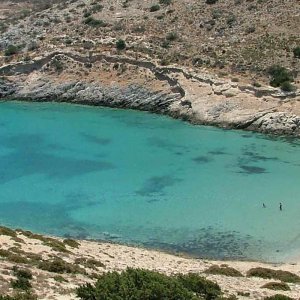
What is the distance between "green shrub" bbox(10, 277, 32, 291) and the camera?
2131cm

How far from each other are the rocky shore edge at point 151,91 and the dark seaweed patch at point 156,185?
61.1 feet

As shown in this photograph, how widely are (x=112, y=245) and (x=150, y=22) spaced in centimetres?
5930

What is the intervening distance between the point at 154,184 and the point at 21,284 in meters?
28.3

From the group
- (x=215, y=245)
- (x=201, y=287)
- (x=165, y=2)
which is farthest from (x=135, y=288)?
(x=165, y=2)

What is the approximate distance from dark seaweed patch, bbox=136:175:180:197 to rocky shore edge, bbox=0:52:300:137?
733 inches

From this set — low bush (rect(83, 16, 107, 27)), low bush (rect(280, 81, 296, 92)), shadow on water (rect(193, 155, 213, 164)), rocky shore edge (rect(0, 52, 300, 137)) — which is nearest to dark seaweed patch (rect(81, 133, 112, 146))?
rocky shore edge (rect(0, 52, 300, 137))

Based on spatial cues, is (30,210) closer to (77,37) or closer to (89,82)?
(89,82)

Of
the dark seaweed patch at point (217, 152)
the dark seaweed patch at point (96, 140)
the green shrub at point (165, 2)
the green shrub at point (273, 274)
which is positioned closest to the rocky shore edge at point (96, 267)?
the green shrub at point (273, 274)

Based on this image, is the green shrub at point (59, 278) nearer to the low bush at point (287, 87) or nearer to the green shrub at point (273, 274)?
the green shrub at point (273, 274)

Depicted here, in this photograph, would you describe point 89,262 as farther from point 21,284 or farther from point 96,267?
point 21,284

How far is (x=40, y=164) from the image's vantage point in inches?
2237

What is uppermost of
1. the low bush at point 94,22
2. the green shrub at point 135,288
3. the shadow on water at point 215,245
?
the low bush at point 94,22

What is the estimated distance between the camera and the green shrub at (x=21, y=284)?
69.9 feet

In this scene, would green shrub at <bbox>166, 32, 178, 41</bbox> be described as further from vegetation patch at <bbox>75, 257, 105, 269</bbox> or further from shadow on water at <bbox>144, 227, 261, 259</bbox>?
vegetation patch at <bbox>75, 257, 105, 269</bbox>
